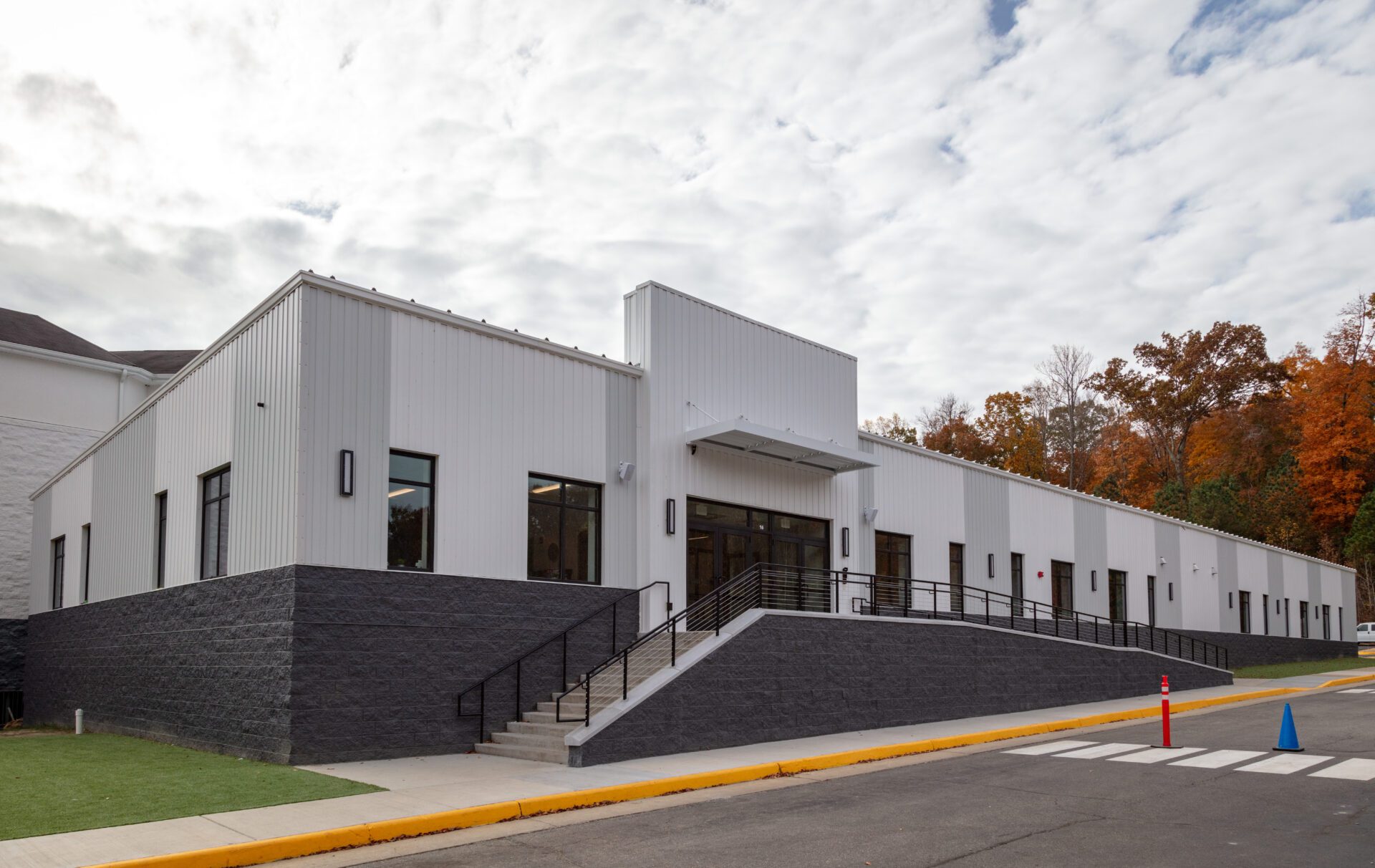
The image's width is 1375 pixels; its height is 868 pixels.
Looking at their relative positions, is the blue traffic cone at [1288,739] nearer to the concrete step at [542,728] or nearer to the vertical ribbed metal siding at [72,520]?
the concrete step at [542,728]

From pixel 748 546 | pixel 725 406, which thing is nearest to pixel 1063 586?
pixel 748 546

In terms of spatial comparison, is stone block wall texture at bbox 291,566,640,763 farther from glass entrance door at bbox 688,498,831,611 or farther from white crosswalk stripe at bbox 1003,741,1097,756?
white crosswalk stripe at bbox 1003,741,1097,756

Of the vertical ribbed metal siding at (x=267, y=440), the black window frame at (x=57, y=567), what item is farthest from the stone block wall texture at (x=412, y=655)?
the black window frame at (x=57, y=567)

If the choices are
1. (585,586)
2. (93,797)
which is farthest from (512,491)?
(93,797)

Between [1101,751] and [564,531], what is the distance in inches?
345

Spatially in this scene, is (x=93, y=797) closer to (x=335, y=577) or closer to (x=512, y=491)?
(x=335, y=577)

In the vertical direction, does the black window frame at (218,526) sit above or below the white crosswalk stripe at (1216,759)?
above

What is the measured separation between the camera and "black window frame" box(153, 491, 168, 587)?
19.1 meters

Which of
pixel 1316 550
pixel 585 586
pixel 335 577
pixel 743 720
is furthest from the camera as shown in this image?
pixel 1316 550

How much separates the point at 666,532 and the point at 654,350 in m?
3.26

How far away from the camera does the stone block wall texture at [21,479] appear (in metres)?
28.2

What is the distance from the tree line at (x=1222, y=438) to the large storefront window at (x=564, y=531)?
4453 cm

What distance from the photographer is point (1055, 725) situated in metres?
19.1

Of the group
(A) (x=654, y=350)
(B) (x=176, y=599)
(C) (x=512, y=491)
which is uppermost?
(A) (x=654, y=350)
